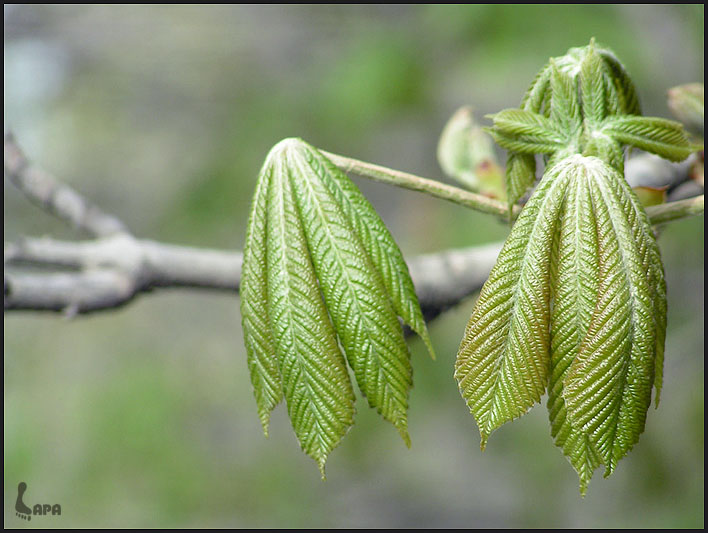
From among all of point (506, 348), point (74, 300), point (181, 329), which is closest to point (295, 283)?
point (506, 348)

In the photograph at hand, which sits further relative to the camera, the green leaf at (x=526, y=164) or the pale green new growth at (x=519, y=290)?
the green leaf at (x=526, y=164)

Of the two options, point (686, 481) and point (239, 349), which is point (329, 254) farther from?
point (239, 349)

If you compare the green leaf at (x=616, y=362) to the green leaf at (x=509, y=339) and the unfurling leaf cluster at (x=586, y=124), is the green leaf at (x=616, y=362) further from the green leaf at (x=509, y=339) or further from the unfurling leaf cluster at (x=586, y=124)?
the unfurling leaf cluster at (x=586, y=124)

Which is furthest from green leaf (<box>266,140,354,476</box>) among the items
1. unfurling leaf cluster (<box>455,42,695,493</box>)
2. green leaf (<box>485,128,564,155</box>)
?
green leaf (<box>485,128,564,155</box>)

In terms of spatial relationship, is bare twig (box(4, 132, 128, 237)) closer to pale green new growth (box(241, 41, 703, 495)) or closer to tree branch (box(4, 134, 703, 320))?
tree branch (box(4, 134, 703, 320))

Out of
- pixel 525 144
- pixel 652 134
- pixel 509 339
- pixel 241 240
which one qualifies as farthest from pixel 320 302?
pixel 241 240

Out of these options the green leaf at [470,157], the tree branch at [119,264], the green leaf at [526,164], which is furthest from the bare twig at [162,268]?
the green leaf at [526,164]
